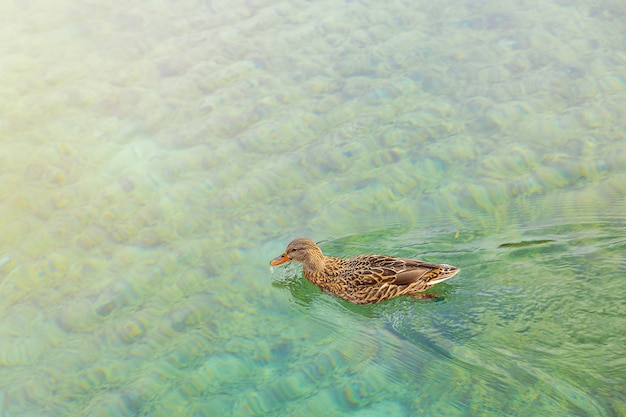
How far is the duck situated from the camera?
6.74 meters

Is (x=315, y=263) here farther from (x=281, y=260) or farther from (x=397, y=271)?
(x=397, y=271)

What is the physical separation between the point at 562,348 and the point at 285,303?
261cm

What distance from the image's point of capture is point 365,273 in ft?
22.5

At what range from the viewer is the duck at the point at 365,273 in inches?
265

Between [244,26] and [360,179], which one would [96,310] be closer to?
[360,179]

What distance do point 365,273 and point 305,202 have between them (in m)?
1.52

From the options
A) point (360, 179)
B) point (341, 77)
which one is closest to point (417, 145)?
point (360, 179)

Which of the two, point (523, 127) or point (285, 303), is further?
point (523, 127)

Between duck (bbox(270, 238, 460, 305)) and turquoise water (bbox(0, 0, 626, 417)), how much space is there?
0.48 feet

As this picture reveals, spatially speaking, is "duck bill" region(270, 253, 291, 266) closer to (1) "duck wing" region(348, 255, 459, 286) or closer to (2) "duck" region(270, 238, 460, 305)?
(2) "duck" region(270, 238, 460, 305)

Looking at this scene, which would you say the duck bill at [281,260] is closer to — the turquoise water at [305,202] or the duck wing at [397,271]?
the turquoise water at [305,202]

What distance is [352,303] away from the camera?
23.0 ft

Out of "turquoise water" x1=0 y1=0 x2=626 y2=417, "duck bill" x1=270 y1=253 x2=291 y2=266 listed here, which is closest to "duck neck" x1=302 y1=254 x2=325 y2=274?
"duck bill" x1=270 y1=253 x2=291 y2=266

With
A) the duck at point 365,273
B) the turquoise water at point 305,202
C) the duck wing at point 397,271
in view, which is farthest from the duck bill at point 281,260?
the duck wing at point 397,271
